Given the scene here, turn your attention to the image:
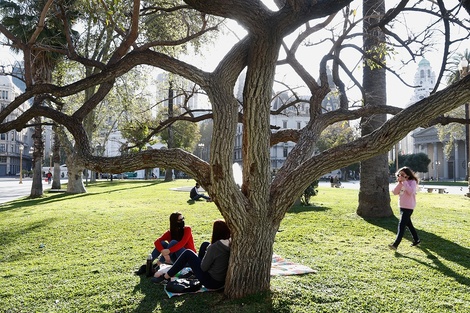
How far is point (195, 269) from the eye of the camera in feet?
17.1

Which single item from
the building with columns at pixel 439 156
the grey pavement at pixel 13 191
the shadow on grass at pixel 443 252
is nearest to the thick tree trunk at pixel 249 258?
the shadow on grass at pixel 443 252

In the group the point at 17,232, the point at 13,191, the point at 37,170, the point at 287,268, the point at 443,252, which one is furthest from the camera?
the point at 13,191

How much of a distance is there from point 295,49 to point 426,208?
32.4 feet

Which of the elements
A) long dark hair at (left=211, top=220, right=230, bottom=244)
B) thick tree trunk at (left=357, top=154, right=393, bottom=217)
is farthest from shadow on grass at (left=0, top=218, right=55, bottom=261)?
thick tree trunk at (left=357, top=154, right=393, bottom=217)

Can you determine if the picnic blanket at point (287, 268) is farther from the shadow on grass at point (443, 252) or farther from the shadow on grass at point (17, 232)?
the shadow on grass at point (17, 232)

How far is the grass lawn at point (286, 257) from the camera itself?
15.4 feet

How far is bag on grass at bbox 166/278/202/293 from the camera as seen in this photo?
16.6 feet

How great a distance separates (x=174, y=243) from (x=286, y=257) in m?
2.12

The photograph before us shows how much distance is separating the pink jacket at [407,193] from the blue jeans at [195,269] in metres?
4.54

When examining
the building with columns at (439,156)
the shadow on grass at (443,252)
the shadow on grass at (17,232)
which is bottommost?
the shadow on grass at (17,232)

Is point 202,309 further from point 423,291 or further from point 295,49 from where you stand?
point 295,49

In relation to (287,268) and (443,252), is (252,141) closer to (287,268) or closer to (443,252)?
(287,268)

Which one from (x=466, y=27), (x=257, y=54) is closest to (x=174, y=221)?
(x=257, y=54)

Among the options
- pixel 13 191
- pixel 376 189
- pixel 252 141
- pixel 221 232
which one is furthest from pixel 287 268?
pixel 13 191
